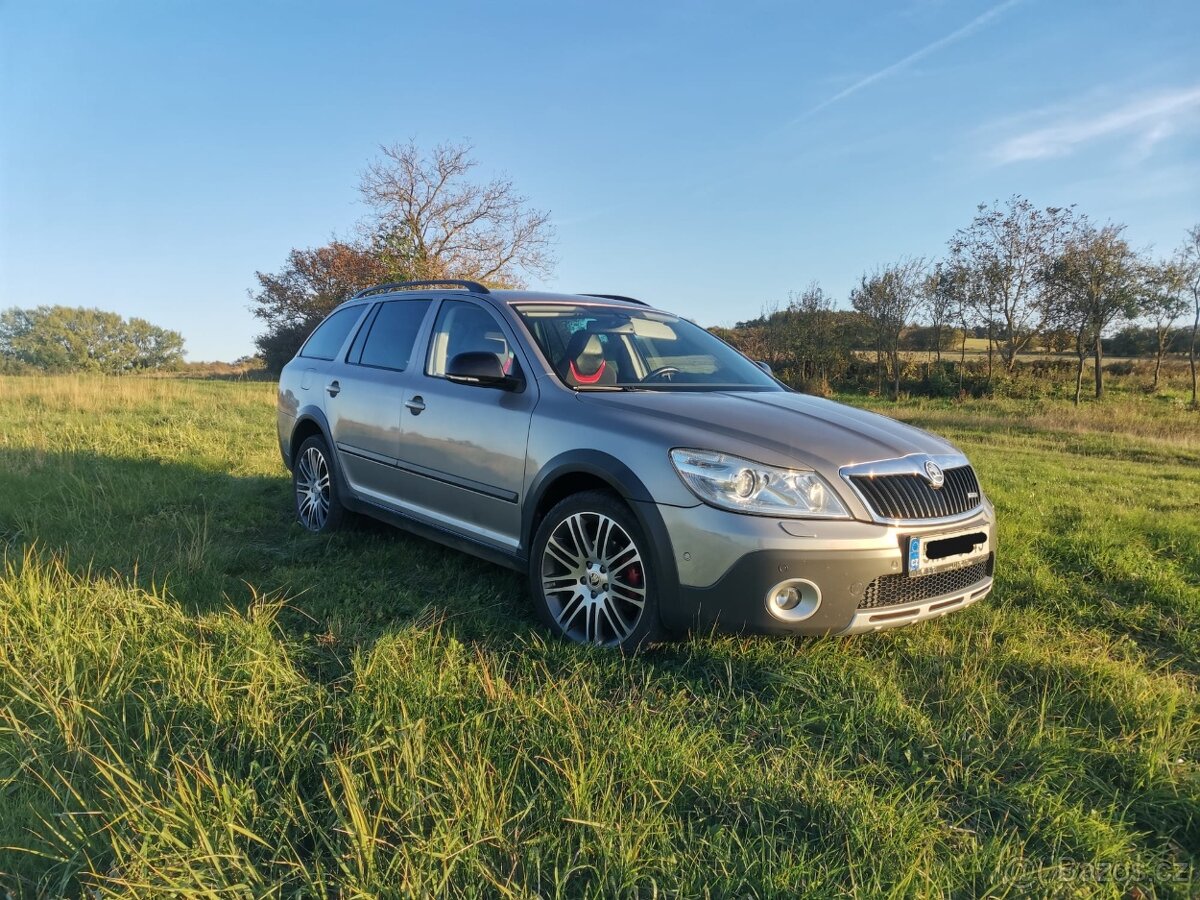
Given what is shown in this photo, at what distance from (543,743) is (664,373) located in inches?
90.6

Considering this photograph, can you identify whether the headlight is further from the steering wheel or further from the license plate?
the steering wheel

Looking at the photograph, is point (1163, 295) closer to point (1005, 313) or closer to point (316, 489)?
point (1005, 313)

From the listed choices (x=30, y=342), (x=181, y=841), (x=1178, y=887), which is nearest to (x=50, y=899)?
(x=181, y=841)

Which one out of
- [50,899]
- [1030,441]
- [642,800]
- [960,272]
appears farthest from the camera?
[960,272]

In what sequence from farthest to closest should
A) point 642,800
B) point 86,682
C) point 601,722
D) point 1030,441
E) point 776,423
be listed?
1. point 1030,441
2. point 776,423
3. point 86,682
4. point 601,722
5. point 642,800

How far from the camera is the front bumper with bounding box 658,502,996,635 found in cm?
280

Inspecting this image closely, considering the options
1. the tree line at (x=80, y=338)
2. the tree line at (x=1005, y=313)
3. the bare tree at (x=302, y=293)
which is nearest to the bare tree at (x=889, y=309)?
the tree line at (x=1005, y=313)

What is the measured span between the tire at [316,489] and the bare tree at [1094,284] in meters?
28.9

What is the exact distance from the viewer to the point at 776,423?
→ 3.31 meters

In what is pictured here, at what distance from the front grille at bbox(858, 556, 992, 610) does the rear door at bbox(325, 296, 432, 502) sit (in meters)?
2.91

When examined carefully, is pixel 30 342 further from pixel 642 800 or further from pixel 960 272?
pixel 642 800

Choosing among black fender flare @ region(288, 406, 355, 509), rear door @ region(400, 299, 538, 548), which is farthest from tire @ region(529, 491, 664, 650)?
black fender flare @ region(288, 406, 355, 509)

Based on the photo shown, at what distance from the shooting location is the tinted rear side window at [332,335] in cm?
555

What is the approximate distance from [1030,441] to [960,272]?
17.5 metres
